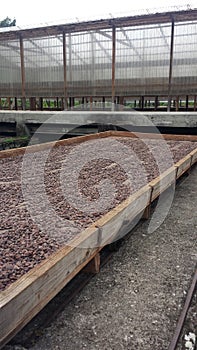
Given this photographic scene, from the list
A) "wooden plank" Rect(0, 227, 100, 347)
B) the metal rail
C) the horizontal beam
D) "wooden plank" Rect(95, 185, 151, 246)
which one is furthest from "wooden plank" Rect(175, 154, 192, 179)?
the horizontal beam

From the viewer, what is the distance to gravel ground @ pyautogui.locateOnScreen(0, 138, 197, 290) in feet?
5.96

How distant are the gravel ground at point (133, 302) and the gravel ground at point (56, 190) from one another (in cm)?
39

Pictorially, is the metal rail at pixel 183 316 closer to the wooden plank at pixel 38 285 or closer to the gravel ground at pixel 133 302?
the gravel ground at pixel 133 302

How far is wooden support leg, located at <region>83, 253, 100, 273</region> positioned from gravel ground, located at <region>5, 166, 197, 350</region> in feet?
0.24

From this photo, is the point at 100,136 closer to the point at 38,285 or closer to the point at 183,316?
the point at 183,316

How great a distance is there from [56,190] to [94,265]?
3.43 ft

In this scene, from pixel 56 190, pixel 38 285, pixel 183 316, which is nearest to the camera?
pixel 38 285

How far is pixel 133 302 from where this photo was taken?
6.33 ft

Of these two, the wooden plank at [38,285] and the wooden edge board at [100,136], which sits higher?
the wooden edge board at [100,136]

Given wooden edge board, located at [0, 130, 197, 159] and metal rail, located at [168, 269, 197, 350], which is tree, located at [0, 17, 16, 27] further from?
metal rail, located at [168, 269, 197, 350]

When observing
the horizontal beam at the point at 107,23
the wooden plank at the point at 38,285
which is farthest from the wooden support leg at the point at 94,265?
the horizontal beam at the point at 107,23

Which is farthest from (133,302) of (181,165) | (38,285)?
(181,165)

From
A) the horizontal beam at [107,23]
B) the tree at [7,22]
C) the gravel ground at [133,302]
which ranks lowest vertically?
the gravel ground at [133,302]

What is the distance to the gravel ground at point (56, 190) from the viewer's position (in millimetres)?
1815
